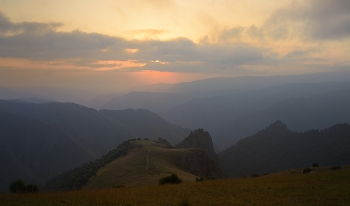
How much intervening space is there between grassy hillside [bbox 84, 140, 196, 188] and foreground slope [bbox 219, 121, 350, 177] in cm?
6344

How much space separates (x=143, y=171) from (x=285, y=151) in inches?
4308

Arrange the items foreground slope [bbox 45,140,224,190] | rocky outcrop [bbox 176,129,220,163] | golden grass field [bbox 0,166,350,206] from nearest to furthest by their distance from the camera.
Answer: golden grass field [bbox 0,166,350,206] → foreground slope [bbox 45,140,224,190] → rocky outcrop [bbox 176,129,220,163]

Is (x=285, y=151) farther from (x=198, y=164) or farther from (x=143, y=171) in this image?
(x=143, y=171)

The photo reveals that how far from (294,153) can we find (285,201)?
130 metres

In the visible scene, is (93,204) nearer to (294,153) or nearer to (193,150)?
(193,150)

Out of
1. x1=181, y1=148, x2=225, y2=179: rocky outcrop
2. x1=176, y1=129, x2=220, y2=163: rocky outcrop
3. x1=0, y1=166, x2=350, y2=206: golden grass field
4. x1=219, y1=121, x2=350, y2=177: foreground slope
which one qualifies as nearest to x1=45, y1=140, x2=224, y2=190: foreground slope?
x1=181, y1=148, x2=225, y2=179: rocky outcrop

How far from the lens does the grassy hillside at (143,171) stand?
1807 inches

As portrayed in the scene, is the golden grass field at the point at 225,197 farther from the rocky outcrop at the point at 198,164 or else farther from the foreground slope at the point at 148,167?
the rocky outcrop at the point at 198,164

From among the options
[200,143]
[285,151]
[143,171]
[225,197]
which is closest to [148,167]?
[143,171]

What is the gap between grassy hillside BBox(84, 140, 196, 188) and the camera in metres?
45.9

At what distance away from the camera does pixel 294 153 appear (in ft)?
426

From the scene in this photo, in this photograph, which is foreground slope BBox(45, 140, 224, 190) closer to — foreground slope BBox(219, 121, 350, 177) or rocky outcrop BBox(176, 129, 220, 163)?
rocky outcrop BBox(176, 129, 220, 163)

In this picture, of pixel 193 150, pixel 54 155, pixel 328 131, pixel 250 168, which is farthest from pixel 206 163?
pixel 54 155

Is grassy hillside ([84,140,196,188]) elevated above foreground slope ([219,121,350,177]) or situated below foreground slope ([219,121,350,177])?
above
